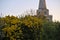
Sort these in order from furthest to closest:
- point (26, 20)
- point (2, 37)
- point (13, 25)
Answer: point (26, 20)
point (13, 25)
point (2, 37)

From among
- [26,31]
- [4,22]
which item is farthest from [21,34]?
[4,22]

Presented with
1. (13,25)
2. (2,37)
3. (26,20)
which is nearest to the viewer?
(2,37)

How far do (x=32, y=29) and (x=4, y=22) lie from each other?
156 cm

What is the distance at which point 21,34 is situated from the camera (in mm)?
11375

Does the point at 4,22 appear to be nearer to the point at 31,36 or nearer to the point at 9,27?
the point at 9,27

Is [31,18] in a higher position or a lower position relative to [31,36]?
higher

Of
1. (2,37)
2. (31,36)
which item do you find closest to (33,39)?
(31,36)

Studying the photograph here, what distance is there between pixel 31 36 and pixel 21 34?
648 mm

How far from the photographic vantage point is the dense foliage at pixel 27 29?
34.9 ft

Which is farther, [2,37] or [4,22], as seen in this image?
[4,22]

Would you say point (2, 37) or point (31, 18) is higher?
point (31, 18)

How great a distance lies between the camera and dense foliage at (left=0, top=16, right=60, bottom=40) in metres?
10.6

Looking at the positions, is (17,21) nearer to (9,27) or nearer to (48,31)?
(9,27)

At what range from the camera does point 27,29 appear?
11.8 metres
